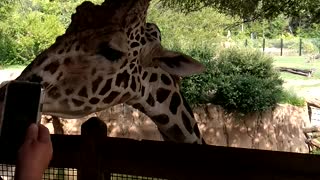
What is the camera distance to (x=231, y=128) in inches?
228

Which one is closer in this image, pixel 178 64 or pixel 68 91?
pixel 68 91

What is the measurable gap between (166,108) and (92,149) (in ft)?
1.00

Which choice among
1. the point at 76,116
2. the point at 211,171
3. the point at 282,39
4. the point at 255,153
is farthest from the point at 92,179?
the point at 282,39

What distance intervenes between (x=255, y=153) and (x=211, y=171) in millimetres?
118

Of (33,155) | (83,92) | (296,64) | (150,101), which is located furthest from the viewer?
(296,64)

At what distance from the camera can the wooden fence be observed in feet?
3.76

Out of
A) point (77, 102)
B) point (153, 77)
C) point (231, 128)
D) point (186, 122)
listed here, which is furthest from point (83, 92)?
point (231, 128)

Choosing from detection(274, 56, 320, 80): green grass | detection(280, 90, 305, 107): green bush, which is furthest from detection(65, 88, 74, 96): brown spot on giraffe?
detection(274, 56, 320, 80): green grass

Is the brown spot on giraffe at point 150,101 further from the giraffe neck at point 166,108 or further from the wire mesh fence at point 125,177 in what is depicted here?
the wire mesh fence at point 125,177

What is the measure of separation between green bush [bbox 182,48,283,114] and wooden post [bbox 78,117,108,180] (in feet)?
14.9

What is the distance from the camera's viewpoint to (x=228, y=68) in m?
6.29

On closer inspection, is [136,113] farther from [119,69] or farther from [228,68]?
[119,69]

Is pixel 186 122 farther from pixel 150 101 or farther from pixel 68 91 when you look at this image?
pixel 68 91

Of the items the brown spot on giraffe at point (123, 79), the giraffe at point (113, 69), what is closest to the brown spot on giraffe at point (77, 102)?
the giraffe at point (113, 69)
